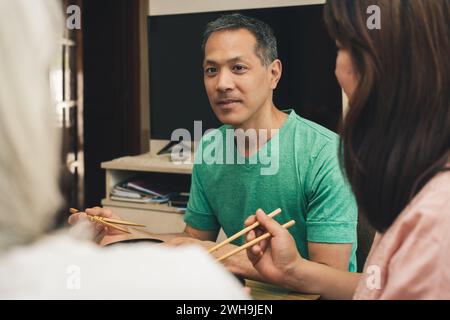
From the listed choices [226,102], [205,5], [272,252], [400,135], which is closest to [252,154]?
[226,102]

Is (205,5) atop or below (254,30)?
atop

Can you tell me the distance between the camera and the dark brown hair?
1.71 ft

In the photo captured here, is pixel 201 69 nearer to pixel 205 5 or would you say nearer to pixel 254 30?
pixel 205 5

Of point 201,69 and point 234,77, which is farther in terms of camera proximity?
point 201,69

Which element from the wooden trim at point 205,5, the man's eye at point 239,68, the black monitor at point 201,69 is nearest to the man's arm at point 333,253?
the man's eye at point 239,68

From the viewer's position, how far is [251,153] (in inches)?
42.8

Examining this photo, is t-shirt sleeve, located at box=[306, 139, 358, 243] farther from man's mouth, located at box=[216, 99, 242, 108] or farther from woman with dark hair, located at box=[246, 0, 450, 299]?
woman with dark hair, located at box=[246, 0, 450, 299]

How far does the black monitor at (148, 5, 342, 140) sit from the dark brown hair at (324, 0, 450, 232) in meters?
1.26

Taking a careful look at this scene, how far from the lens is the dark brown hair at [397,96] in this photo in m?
0.52

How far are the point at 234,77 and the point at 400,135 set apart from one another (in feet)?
2.00

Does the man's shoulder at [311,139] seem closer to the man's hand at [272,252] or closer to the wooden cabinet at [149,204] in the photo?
the man's hand at [272,252]

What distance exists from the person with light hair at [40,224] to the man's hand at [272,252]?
Answer: 0.81 feet
